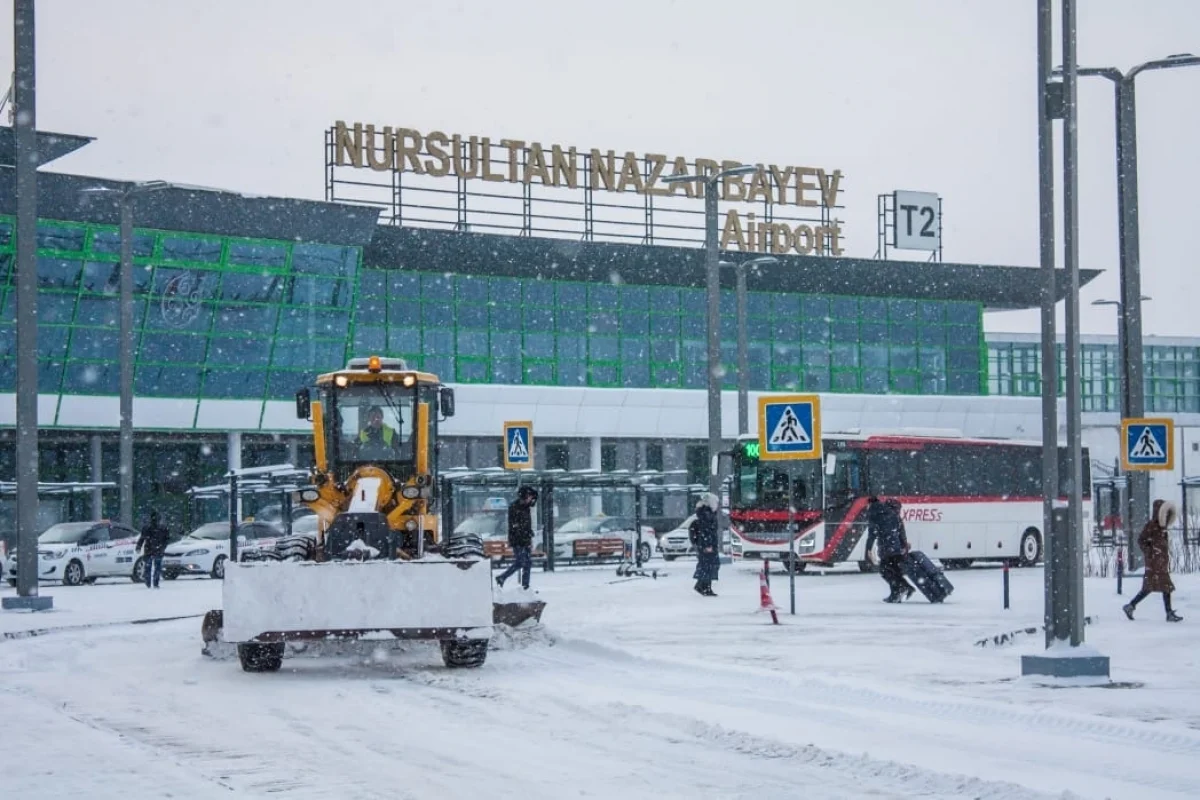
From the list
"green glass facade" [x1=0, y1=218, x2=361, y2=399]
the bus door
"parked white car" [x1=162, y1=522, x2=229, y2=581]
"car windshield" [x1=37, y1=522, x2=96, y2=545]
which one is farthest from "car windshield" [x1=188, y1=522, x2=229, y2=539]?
the bus door

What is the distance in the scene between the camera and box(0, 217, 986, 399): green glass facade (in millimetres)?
53562

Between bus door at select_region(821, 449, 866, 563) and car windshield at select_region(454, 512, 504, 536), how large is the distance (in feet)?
32.2

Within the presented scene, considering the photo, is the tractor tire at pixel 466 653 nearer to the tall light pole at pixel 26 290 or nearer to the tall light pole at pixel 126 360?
the tall light pole at pixel 26 290

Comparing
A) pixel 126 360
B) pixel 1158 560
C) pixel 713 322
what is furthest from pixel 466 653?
pixel 126 360

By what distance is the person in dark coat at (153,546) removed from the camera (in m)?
36.9

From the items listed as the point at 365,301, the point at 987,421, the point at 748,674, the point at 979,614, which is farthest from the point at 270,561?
the point at 987,421

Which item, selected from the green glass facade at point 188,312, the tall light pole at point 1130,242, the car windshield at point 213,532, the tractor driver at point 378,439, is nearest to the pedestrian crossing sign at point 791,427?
the tractor driver at point 378,439

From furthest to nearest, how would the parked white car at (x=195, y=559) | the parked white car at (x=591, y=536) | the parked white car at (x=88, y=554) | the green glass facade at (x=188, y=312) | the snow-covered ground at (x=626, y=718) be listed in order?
the green glass facade at (x=188, y=312), the parked white car at (x=591, y=536), the parked white car at (x=195, y=559), the parked white car at (x=88, y=554), the snow-covered ground at (x=626, y=718)

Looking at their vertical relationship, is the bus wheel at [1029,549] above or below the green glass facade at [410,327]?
below

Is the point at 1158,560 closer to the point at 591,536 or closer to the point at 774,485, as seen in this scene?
the point at 774,485

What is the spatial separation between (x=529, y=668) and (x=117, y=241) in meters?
40.0

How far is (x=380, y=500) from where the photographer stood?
18406mm

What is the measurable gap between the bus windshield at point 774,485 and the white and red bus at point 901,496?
2 cm

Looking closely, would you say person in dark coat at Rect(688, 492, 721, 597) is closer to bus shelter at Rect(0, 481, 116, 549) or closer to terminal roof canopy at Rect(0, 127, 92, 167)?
bus shelter at Rect(0, 481, 116, 549)
